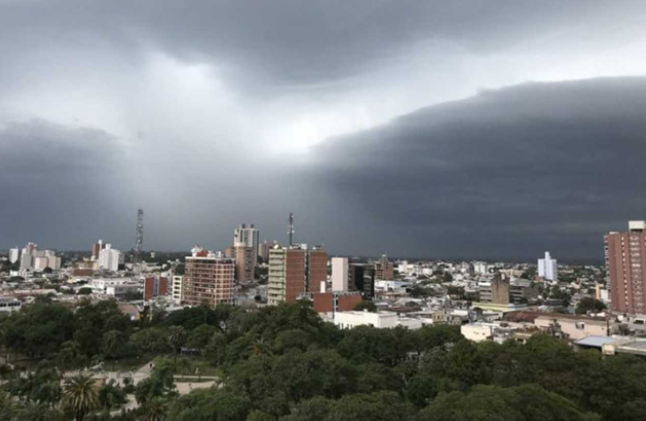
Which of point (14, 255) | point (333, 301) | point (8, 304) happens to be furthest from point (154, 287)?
point (14, 255)

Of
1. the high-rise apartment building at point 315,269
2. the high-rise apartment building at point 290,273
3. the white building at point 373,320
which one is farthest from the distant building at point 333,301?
the white building at point 373,320

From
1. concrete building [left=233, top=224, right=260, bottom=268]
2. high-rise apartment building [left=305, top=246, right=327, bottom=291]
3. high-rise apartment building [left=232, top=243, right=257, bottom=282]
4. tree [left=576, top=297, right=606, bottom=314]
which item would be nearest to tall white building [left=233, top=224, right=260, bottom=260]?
concrete building [left=233, top=224, right=260, bottom=268]

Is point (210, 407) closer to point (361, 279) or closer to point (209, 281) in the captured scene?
point (209, 281)

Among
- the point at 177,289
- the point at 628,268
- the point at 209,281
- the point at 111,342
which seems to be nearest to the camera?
the point at 111,342

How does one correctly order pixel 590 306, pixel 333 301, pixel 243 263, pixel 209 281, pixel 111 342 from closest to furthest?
pixel 111 342, pixel 333 301, pixel 590 306, pixel 209 281, pixel 243 263

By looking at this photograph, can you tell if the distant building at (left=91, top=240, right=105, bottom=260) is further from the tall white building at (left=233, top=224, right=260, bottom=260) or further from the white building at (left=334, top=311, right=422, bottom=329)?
the white building at (left=334, top=311, right=422, bottom=329)
